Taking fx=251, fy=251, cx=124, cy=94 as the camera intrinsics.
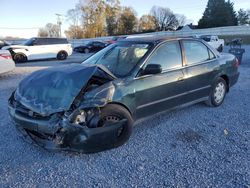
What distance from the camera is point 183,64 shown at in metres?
4.57

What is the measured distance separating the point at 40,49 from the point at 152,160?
14534 mm

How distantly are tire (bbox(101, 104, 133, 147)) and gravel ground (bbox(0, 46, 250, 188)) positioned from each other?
144 millimetres

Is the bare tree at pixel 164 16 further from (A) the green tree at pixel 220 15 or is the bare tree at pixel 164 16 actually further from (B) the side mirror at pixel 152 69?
(B) the side mirror at pixel 152 69

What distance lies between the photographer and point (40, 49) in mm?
16109

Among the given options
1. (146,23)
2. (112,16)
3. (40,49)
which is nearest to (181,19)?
(146,23)

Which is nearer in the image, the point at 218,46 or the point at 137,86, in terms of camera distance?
the point at 137,86

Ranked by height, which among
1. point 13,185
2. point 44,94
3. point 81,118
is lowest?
point 13,185

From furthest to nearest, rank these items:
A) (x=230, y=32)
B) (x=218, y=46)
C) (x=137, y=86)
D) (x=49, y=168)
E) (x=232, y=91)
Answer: (x=230, y=32) → (x=218, y=46) → (x=232, y=91) → (x=137, y=86) → (x=49, y=168)

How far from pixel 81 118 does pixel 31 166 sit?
0.88 metres

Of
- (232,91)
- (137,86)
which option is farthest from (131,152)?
(232,91)

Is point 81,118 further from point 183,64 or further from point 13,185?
point 183,64

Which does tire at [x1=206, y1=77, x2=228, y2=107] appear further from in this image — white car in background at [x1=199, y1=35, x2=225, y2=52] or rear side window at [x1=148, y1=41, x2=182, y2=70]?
white car in background at [x1=199, y1=35, x2=225, y2=52]

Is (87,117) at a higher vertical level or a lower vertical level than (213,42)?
lower

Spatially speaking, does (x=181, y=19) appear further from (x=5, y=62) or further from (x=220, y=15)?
(x=5, y=62)
